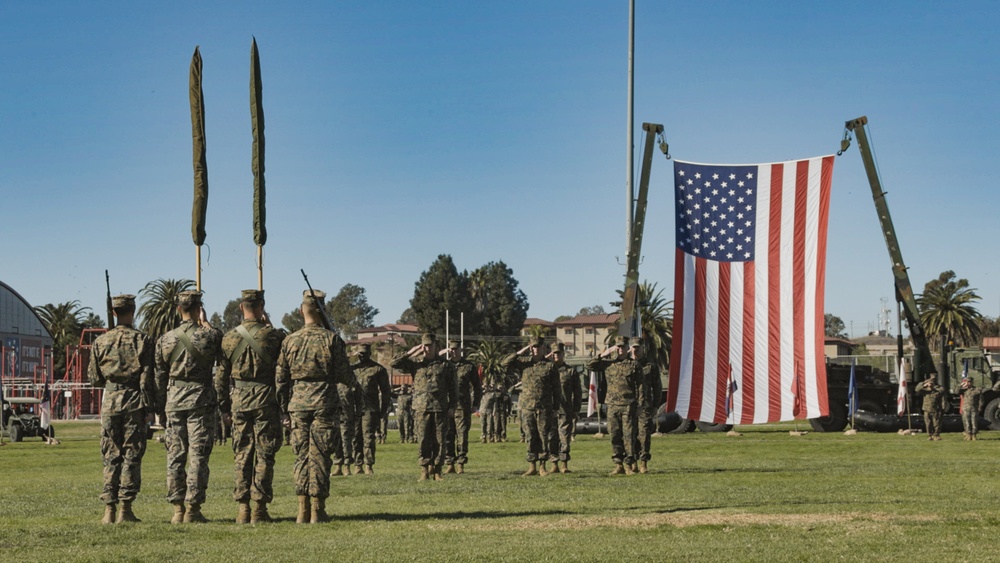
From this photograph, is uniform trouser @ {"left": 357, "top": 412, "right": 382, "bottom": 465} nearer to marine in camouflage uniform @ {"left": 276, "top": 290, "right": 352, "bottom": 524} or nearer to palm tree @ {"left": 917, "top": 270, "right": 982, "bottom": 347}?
marine in camouflage uniform @ {"left": 276, "top": 290, "right": 352, "bottom": 524}

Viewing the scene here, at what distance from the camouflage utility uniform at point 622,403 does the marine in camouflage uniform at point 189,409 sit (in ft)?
26.2

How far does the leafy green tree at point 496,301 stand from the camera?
132 m

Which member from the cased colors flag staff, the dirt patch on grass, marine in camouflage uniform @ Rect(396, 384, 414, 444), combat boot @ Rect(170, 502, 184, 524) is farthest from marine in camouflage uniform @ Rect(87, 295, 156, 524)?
marine in camouflage uniform @ Rect(396, 384, 414, 444)

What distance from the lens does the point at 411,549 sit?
31.2 ft

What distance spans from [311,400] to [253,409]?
553 mm

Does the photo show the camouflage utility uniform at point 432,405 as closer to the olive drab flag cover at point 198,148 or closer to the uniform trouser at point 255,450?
the olive drab flag cover at point 198,148

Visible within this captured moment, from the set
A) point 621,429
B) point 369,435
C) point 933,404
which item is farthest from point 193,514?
point 933,404

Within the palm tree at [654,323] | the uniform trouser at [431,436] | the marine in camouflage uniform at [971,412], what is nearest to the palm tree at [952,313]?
the palm tree at [654,323]

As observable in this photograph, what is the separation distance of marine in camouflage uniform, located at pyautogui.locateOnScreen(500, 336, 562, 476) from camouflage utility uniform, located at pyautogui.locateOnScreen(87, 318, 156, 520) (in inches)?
302

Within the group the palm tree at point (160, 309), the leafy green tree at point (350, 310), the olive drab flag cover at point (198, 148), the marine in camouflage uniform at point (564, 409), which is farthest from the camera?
the leafy green tree at point (350, 310)

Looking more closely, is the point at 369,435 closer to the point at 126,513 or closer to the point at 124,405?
the point at 126,513

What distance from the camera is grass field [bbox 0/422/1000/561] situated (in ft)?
30.9

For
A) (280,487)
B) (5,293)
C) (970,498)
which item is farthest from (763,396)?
(5,293)

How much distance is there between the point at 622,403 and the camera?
1822 cm
